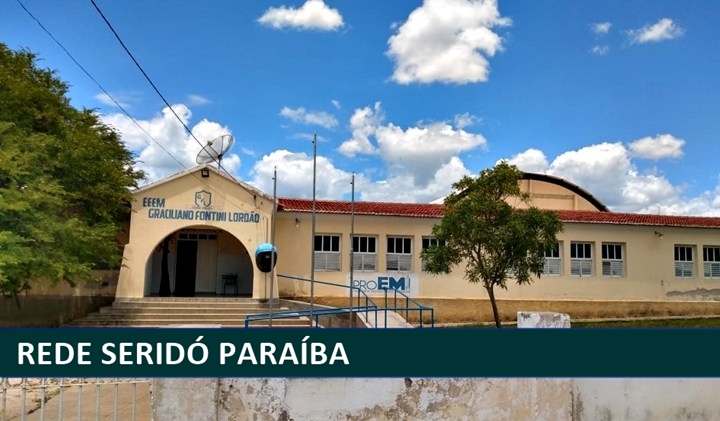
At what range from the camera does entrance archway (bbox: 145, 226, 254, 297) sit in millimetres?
18016

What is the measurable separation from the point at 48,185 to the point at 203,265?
8.40 meters

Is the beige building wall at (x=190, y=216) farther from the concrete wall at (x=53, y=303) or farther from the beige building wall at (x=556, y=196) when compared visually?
the beige building wall at (x=556, y=196)

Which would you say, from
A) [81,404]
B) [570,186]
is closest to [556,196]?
[570,186]

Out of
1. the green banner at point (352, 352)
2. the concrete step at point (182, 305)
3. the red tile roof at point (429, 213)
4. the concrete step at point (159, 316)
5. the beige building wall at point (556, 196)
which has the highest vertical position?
the beige building wall at point (556, 196)

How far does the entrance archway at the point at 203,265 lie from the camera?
1802cm

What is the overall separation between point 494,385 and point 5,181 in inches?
387

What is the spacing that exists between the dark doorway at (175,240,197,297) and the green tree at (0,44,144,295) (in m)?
4.58

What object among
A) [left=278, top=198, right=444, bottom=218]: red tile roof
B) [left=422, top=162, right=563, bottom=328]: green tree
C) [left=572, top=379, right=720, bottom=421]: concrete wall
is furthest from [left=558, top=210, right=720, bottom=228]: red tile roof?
[left=572, top=379, right=720, bottom=421]: concrete wall

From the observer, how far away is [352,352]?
4.29 metres

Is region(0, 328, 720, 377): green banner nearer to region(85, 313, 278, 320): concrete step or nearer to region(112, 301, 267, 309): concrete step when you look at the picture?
region(85, 313, 278, 320): concrete step

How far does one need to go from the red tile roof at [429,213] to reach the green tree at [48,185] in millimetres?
5641

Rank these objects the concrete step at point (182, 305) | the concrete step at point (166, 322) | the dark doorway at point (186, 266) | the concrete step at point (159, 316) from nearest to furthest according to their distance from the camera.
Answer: the concrete step at point (166, 322) → the concrete step at point (159, 316) → the concrete step at point (182, 305) → the dark doorway at point (186, 266)

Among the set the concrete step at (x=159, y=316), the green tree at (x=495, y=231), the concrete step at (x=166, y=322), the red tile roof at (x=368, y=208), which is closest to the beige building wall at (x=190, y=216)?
the concrete step at (x=159, y=316)

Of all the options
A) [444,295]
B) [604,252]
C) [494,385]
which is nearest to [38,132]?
[494,385]
